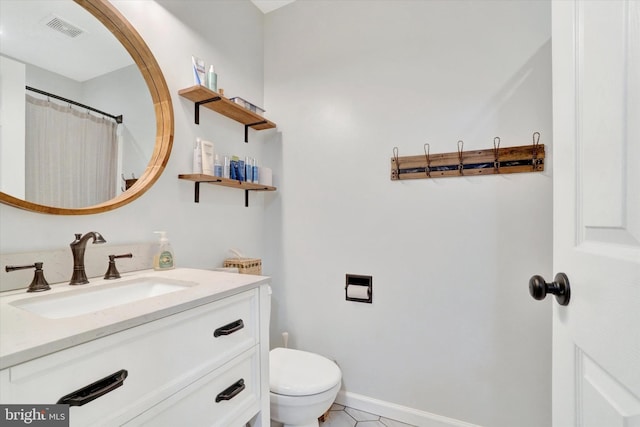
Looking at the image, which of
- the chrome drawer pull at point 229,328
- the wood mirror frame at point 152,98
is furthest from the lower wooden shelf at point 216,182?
the chrome drawer pull at point 229,328

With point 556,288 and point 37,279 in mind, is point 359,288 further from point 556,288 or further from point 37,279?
point 37,279

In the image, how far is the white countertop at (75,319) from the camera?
48 cm

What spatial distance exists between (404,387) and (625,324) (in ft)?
4.70

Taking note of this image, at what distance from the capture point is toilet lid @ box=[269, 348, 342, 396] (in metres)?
1.23

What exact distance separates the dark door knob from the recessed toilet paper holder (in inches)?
43.3

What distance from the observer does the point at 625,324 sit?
43cm

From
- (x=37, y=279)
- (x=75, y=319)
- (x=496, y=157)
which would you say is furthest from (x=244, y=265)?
(x=496, y=157)

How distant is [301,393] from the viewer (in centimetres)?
121

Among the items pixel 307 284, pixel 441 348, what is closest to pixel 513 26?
pixel 441 348

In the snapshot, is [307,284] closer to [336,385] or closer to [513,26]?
[336,385]

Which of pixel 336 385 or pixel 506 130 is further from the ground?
pixel 506 130

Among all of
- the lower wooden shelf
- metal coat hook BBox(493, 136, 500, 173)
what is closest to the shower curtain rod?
the lower wooden shelf

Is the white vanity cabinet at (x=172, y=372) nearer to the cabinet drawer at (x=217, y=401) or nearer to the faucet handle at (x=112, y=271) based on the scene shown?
the cabinet drawer at (x=217, y=401)

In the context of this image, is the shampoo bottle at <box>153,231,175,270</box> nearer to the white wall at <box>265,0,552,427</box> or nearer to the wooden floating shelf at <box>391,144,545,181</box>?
the white wall at <box>265,0,552,427</box>
